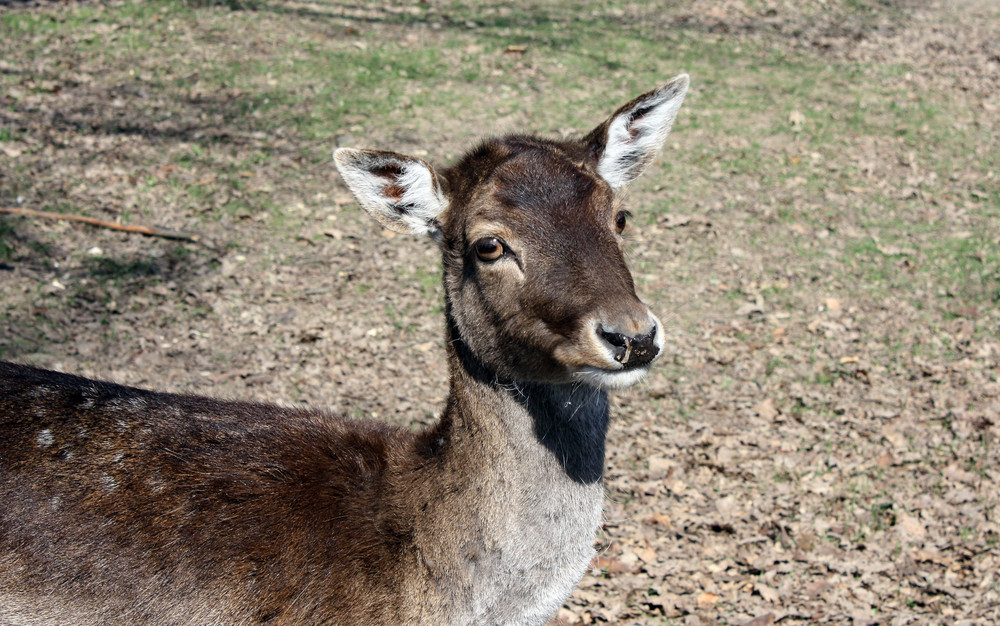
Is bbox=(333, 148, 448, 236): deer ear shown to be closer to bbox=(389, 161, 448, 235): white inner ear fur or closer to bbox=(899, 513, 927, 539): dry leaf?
bbox=(389, 161, 448, 235): white inner ear fur

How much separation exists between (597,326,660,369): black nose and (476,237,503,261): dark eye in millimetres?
630

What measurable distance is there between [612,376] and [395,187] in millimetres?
1357

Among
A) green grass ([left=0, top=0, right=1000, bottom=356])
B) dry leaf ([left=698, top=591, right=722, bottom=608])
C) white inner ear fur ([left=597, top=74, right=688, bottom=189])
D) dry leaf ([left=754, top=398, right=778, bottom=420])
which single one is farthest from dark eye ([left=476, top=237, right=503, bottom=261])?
green grass ([left=0, top=0, right=1000, bottom=356])

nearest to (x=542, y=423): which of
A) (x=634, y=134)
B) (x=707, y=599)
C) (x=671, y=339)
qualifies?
(x=634, y=134)

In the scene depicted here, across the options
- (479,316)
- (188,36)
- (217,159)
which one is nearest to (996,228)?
(479,316)

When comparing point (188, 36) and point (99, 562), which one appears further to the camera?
point (188, 36)

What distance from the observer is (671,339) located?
702cm

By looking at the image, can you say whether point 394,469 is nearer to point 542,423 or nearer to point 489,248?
point 542,423

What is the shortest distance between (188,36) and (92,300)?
17.6 ft

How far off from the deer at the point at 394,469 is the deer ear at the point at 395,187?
1cm

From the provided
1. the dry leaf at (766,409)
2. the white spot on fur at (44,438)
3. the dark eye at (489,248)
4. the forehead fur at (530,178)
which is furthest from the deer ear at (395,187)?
the dry leaf at (766,409)

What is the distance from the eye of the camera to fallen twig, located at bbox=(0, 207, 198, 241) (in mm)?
7477

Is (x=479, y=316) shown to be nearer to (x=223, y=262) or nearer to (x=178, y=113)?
(x=223, y=262)

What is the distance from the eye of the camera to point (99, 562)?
10.00ft
